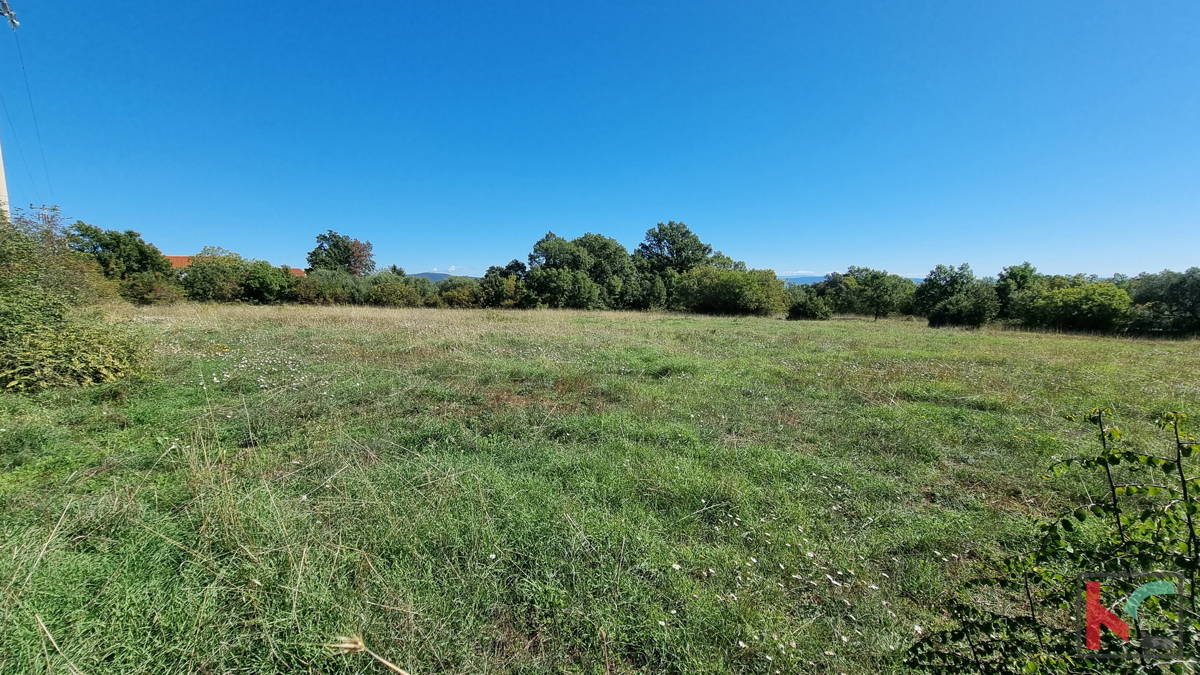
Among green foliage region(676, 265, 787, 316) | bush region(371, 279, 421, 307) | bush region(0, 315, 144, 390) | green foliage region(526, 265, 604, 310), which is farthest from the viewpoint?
green foliage region(526, 265, 604, 310)

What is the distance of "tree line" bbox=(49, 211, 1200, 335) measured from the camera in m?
23.8

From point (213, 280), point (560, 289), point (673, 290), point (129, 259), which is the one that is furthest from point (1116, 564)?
point (129, 259)

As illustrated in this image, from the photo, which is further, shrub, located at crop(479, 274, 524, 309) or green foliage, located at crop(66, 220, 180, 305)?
shrub, located at crop(479, 274, 524, 309)

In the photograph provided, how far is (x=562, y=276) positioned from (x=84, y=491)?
3338 cm

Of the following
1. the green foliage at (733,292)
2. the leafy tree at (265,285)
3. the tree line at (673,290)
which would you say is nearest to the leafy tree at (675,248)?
the tree line at (673,290)

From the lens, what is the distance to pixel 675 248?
58.0m

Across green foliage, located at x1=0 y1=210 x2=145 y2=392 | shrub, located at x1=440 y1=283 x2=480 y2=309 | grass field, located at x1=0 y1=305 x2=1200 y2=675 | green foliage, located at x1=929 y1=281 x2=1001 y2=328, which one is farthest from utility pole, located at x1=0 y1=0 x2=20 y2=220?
green foliage, located at x1=929 y1=281 x2=1001 y2=328

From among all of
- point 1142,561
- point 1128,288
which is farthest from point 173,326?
point 1128,288

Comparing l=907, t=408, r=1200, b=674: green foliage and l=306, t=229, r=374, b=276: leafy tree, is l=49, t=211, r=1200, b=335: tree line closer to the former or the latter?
l=306, t=229, r=374, b=276: leafy tree

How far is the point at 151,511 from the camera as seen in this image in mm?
2996

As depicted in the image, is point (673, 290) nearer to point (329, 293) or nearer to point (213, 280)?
point (329, 293)

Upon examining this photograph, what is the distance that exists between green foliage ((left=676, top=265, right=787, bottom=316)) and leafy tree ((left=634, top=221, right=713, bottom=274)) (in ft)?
58.4

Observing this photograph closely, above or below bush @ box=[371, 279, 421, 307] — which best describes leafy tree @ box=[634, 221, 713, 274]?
above

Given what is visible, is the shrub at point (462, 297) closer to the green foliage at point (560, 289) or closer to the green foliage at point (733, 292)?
the green foliage at point (560, 289)
